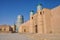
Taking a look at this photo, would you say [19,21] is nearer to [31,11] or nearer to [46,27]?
[31,11]

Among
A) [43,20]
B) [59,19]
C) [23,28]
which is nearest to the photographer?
[59,19]

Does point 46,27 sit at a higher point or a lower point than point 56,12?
lower

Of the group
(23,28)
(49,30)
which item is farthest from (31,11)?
(49,30)

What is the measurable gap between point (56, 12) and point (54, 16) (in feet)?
3.42

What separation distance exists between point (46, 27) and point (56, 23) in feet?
14.4

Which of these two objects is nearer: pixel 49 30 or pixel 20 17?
pixel 49 30

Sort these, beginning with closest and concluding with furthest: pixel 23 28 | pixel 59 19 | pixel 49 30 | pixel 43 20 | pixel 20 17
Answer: pixel 59 19
pixel 49 30
pixel 43 20
pixel 23 28
pixel 20 17

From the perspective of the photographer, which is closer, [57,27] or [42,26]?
[57,27]

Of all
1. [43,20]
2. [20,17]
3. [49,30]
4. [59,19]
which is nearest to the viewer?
[59,19]

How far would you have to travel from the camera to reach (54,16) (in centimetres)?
2775

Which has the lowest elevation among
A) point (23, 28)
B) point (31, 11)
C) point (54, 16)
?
point (23, 28)

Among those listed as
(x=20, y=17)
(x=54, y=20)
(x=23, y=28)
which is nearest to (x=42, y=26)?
(x=54, y=20)

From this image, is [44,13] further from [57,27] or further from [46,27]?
[57,27]

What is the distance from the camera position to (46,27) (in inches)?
1224
